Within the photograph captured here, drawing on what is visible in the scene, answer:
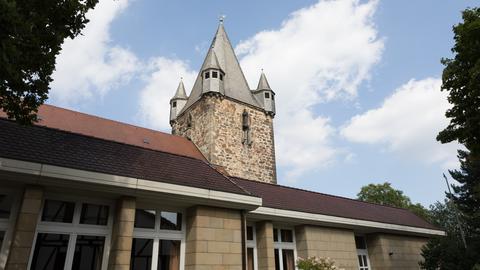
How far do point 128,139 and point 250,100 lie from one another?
1395cm

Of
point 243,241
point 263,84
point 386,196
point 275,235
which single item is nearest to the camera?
point 243,241

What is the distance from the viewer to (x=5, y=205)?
7.03 metres

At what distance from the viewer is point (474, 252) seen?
44.3ft

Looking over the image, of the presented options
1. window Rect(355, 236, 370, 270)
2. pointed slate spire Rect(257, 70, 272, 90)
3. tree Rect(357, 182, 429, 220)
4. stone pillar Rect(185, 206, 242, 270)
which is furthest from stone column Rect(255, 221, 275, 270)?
tree Rect(357, 182, 429, 220)

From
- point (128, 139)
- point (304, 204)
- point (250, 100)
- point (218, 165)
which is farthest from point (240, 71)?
point (304, 204)

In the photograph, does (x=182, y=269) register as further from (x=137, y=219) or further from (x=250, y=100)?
(x=250, y=100)

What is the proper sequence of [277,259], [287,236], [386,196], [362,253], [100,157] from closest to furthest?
1. [100,157]
2. [277,259]
3. [287,236]
4. [362,253]
5. [386,196]

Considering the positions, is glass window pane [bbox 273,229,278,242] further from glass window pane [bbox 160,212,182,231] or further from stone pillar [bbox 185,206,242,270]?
glass window pane [bbox 160,212,182,231]

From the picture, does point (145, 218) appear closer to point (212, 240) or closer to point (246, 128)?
point (212, 240)

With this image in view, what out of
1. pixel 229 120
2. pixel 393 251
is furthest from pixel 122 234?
pixel 229 120

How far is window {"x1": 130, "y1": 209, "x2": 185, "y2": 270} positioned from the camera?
332 inches

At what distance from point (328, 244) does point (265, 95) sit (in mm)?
22949

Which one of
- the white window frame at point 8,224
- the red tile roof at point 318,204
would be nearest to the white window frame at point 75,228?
the white window frame at point 8,224

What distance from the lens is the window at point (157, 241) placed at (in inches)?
332
